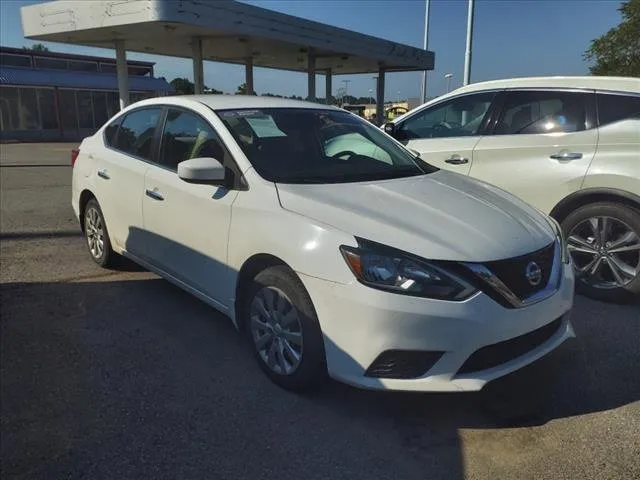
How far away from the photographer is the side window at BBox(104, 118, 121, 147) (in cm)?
517

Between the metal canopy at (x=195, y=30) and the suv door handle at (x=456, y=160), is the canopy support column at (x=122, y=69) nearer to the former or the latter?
the metal canopy at (x=195, y=30)

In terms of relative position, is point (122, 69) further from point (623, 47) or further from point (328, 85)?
point (623, 47)

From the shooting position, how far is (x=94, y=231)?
211 inches

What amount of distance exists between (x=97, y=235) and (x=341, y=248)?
11.2 feet

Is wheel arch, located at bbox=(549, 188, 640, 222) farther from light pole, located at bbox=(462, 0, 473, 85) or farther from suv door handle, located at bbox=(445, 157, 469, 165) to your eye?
light pole, located at bbox=(462, 0, 473, 85)

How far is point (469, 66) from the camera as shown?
1466 centimetres

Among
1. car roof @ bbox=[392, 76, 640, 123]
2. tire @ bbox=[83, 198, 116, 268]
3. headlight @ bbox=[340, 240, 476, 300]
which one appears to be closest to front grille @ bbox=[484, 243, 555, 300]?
headlight @ bbox=[340, 240, 476, 300]

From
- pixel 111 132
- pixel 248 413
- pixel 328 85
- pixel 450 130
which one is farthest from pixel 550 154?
pixel 328 85

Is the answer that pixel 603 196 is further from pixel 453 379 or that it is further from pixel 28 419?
pixel 28 419

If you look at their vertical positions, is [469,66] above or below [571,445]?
above

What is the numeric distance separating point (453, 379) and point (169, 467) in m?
1.41

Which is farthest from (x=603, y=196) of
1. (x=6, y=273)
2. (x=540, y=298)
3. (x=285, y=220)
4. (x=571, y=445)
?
(x=6, y=273)

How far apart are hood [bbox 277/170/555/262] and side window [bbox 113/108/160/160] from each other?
176 centimetres

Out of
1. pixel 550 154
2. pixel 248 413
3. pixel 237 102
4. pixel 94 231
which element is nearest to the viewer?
pixel 248 413
